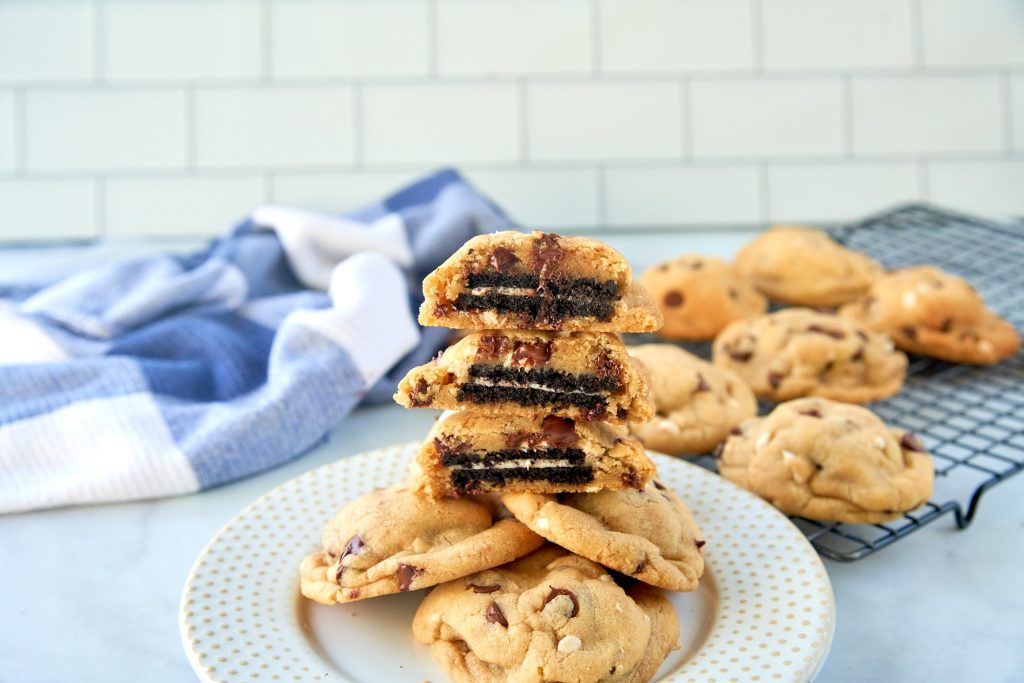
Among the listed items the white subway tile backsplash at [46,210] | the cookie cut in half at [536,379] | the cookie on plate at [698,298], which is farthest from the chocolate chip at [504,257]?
the white subway tile backsplash at [46,210]

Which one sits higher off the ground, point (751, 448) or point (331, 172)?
point (331, 172)

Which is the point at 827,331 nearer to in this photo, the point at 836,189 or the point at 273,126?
the point at 836,189

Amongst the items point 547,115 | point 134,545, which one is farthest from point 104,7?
point 134,545

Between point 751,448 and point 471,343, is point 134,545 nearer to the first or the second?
point 471,343

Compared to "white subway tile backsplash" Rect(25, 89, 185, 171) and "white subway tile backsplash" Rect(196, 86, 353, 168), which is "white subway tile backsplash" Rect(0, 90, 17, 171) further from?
"white subway tile backsplash" Rect(196, 86, 353, 168)

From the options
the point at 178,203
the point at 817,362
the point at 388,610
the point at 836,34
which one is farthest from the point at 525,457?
the point at 836,34

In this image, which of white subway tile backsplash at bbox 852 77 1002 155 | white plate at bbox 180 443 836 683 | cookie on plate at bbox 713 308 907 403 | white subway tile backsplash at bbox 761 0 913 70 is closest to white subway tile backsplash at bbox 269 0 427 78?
white subway tile backsplash at bbox 761 0 913 70

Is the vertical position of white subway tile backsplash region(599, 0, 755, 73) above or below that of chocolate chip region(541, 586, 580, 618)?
above
